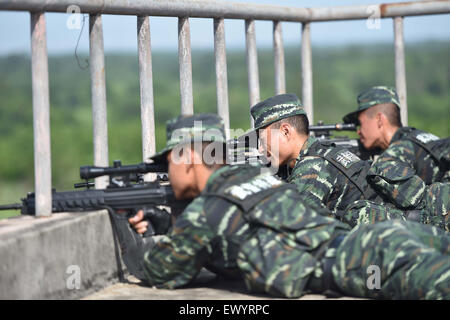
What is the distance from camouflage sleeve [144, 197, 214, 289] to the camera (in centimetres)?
430

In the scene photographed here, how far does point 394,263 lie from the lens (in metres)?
4.09

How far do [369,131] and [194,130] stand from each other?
3386mm

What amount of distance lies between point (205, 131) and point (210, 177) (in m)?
0.26

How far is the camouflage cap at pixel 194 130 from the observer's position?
4.42 m

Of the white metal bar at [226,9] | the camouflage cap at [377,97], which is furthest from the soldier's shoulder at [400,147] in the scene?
the white metal bar at [226,9]

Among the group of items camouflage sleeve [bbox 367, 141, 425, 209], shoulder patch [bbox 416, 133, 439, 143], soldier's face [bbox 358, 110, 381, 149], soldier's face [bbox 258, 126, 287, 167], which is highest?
soldier's face [bbox 358, 110, 381, 149]

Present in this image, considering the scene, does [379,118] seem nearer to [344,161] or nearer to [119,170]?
[344,161]

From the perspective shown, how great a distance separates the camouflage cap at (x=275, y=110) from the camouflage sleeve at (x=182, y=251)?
154cm

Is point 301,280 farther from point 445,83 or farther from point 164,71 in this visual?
point 164,71

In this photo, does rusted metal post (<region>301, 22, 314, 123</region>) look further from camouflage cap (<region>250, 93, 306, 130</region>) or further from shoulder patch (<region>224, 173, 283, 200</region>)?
shoulder patch (<region>224, 173, 283, 200</region>)

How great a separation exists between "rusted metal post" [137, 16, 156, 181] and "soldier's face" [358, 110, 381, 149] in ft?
8.58
